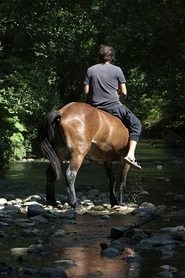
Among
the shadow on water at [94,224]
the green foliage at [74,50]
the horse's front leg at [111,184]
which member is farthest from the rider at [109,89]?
the green foliage at [74,50]

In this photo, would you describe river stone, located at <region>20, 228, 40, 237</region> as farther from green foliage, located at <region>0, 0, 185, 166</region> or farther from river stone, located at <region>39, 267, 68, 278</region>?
green foliage, located at <region>0, 0, 185, 166</region>

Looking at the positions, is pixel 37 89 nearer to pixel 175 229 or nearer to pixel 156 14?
pixel 156 14

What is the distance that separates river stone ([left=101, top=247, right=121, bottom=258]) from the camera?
7.13 m

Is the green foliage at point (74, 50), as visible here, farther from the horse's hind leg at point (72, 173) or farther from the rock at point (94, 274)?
the rock at point (94, 274)

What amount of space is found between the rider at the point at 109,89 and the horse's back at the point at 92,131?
0.16 meters

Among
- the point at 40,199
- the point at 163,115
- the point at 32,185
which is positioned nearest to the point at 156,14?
the point at 32,185

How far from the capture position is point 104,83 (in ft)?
40.8

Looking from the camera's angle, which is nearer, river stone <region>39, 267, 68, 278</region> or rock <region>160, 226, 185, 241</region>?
river stone <region>39, 267, 68, 278</region>

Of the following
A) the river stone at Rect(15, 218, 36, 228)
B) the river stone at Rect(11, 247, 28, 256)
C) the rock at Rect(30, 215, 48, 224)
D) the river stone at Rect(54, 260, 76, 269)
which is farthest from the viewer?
the rock at Rect(30, 215, 48, 224)

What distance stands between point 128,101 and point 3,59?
26.4 feet

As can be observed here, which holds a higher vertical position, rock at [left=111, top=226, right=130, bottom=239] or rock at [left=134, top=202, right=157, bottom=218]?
rock at [left=111, top=226, right=130, bottom=239]

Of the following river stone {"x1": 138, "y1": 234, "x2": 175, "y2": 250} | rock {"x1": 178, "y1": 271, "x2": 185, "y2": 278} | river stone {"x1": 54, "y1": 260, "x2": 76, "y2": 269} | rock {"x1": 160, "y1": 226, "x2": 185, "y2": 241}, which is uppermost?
rock {"x1": 178, "y1": 271, "x2": 185, "y2": 278}

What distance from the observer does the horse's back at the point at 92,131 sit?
11758mm

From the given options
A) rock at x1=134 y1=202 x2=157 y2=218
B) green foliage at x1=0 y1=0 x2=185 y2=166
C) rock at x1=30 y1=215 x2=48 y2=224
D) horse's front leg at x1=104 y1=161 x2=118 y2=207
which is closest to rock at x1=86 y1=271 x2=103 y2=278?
rock at x1=30 y1=215 x2=48 y2=224
